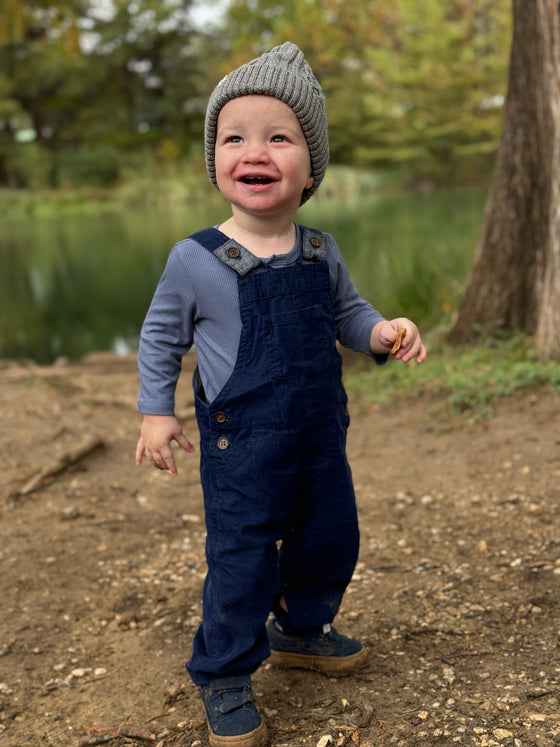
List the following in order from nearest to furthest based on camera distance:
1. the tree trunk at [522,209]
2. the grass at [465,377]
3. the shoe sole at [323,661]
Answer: the shoe sole at [323,661] < the grass at [465,377] < the tree trunk at [522,209]

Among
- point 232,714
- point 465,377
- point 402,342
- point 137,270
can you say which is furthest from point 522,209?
point 137,270

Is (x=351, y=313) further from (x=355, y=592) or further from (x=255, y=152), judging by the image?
(x=355, y=592)

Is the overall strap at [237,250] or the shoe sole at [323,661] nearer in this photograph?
the overall strap at [237,250]

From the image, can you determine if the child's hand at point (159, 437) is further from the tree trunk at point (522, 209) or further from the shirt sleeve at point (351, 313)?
the tree trunk at point (522, 209)

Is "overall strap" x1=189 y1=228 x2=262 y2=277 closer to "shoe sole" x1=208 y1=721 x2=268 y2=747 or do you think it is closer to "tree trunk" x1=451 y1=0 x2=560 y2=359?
"shoe sole" x1=208 y1=721 x2=268 y2=747

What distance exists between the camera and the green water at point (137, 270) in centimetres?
685

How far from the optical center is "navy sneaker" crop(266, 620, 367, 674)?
229 centimetres

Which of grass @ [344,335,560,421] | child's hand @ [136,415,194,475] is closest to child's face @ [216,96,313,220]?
child's hand @ [136,415,194,475]

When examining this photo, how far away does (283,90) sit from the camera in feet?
6.13

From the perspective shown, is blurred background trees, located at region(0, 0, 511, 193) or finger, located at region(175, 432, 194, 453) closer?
finger, located at region(175, 432, 194, 453)

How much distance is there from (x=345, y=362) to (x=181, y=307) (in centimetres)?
422

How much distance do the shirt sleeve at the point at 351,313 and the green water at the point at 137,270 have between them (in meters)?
3.86

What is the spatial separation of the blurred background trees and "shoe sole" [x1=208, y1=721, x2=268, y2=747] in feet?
88.3

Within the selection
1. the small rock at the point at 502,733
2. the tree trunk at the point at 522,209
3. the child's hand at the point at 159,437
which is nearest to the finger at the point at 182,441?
the child's hand at the point at 159,437
